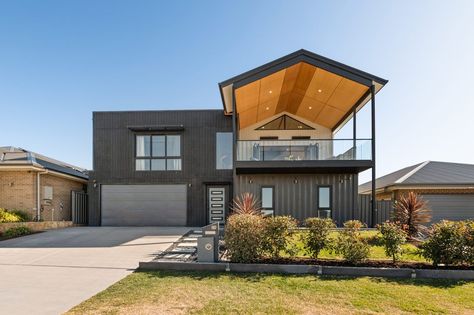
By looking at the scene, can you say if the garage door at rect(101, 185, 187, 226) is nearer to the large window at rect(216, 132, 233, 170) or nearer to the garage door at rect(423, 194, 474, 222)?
the large window at rect(216, 132, 233, 170)

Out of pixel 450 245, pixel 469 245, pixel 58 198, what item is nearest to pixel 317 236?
pixel 450 245

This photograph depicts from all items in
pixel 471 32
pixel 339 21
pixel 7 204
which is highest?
pixel 339 21

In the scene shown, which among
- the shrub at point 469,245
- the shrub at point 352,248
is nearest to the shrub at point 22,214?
the shrub at point 352,248

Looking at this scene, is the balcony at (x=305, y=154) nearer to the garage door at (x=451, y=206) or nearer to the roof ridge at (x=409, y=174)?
the roof ridge at (x=409, y=174)

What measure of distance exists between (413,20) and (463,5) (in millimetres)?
1775

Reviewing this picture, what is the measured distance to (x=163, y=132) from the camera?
53.0 ft

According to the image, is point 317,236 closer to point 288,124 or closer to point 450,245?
point 450,245

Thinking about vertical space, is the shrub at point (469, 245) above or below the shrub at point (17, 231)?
above

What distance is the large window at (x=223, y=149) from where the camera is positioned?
15.9 metres

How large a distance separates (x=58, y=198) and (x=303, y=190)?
1337 centimetres

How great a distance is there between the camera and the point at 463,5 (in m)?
9.67

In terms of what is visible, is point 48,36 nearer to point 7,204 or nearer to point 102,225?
point 7,204

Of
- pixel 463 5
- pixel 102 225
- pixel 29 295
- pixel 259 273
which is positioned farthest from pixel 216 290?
pixel 102 225

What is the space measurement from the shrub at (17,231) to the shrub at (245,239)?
10.1 meters
